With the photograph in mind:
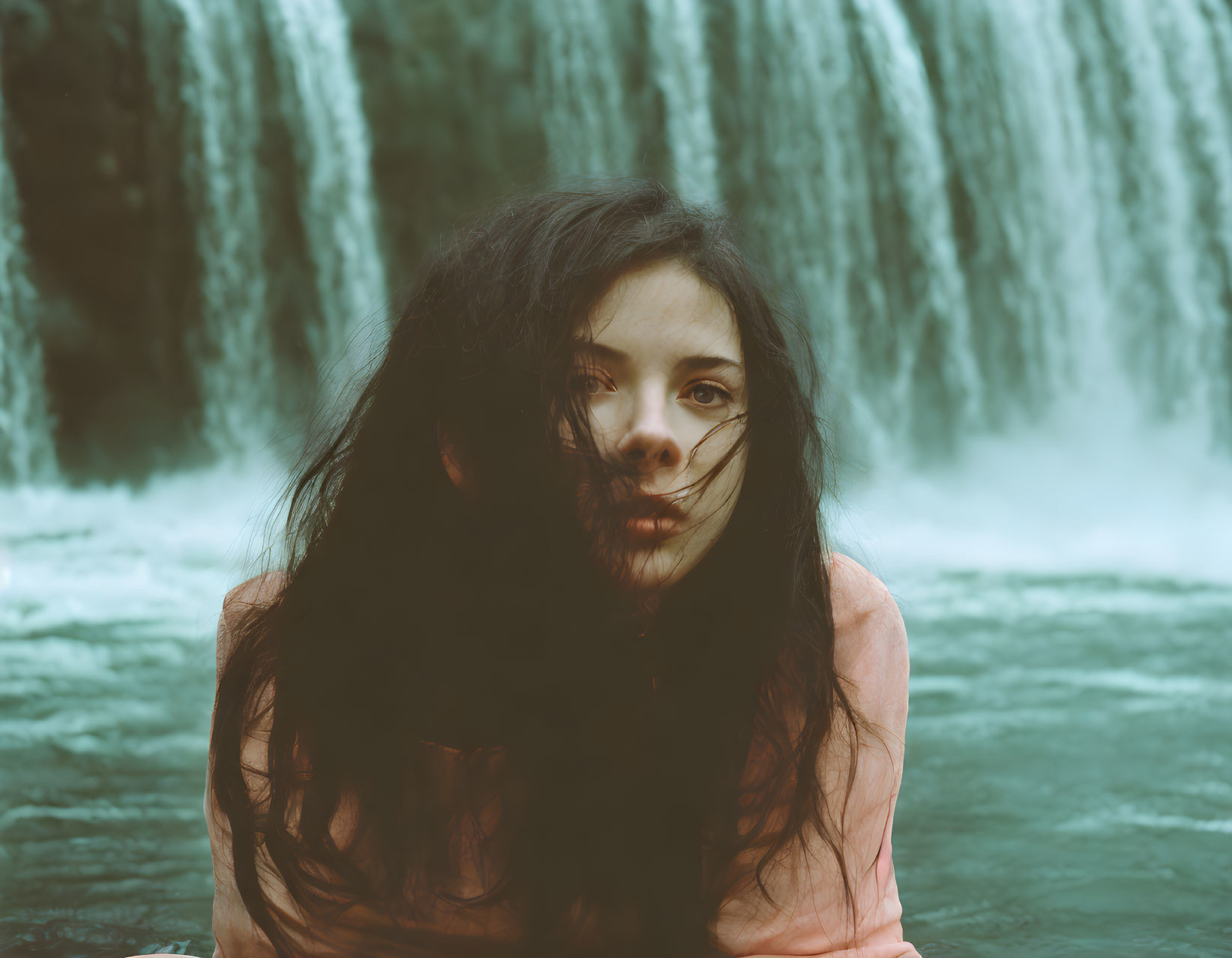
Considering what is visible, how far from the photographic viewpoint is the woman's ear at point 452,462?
0.92 m

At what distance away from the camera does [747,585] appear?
3.12 ft

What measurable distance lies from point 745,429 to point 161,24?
23.1 feet

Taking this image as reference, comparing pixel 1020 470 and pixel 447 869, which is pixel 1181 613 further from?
pixel 447 869

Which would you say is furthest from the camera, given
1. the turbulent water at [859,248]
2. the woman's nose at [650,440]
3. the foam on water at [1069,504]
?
the foam on water at [1069,504]

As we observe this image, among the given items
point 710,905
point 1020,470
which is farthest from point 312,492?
point 1020,470

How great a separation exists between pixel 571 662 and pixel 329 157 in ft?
22.8

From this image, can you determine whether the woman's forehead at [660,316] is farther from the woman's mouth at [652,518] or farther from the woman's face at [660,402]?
the woman's mouth at [652,518]

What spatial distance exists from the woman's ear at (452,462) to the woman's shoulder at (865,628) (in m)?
0.32

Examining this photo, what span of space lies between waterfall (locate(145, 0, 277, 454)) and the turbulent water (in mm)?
19

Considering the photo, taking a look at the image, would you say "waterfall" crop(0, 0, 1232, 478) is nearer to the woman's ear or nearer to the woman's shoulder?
the woman's shoulder

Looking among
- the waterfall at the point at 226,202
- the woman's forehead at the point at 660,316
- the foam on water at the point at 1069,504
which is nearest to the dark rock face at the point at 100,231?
the waterfall at the point at 226,202

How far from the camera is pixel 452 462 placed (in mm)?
932

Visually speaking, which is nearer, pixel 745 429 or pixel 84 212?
pixel 745 429

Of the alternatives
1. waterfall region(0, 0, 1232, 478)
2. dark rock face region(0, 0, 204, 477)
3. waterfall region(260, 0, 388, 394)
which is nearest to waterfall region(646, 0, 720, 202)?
waterfall region(0, 0, 1232, 478)
